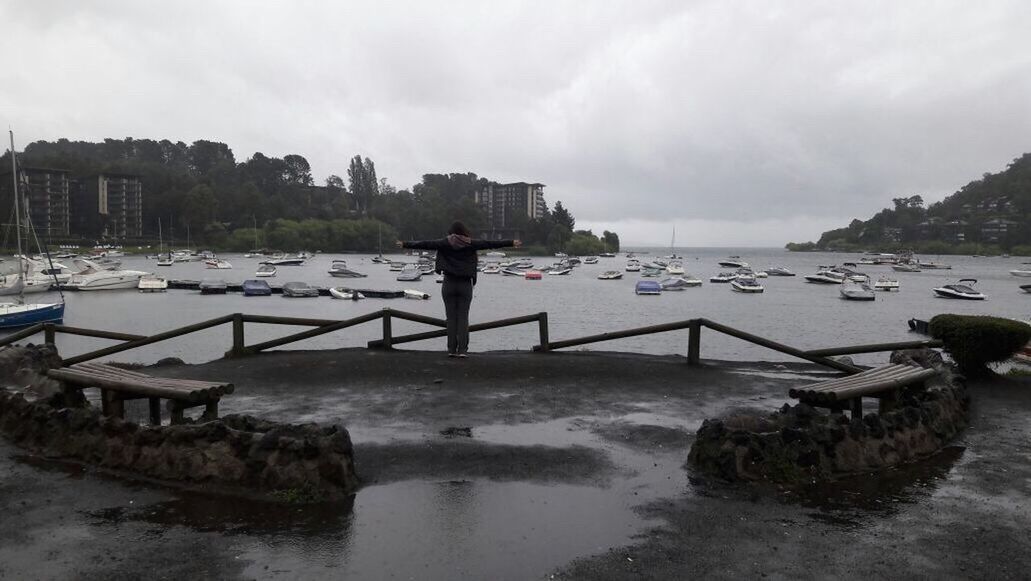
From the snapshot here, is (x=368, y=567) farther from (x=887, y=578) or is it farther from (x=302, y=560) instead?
(x=887, y=578)

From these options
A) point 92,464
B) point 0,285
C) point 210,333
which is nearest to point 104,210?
point 0,285

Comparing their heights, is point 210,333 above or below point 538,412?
below

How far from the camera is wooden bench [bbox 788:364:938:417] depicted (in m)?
7.60

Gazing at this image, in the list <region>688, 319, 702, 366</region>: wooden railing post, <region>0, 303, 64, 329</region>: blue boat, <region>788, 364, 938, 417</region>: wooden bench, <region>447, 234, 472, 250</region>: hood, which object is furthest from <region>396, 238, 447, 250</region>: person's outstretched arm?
<region>0, 303, 64, 329</region>: blue boat

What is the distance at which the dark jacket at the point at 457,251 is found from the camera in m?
12.4

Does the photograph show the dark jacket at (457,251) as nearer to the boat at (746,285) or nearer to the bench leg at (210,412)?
the bench leg at (210,412)

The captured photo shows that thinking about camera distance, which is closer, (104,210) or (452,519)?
(452,519)

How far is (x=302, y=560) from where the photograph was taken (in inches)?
204

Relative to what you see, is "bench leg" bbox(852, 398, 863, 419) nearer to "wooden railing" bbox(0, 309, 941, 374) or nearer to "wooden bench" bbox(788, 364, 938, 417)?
"wooden bench" bbox(788, 364, 938, 417)

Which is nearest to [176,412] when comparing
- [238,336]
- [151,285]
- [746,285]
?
[238,336]

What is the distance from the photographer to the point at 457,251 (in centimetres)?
1254

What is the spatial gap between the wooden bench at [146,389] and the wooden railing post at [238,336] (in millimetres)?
5043

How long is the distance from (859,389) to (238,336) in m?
10.6

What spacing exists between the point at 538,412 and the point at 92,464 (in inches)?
200
